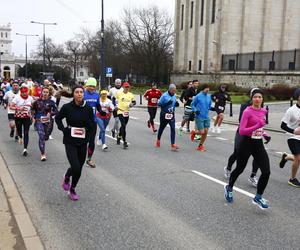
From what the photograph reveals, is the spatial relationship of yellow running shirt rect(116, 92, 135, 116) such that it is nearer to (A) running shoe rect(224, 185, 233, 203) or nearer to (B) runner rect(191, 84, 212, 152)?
(B) runner rect(191, 84, 212, 152)

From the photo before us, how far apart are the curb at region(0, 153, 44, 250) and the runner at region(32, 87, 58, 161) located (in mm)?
1494

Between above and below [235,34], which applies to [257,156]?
below

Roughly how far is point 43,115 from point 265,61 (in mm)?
37063

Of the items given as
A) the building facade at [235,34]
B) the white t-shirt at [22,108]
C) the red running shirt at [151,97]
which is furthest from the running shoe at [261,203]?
the building facade at [235,34]

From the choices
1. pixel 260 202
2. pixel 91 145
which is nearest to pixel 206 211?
pixel 260 202

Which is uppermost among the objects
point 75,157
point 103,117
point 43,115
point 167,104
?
point 167,104

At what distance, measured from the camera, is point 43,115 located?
9.31 m

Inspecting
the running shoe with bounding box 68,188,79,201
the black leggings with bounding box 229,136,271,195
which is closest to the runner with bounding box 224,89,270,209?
the black leggings with bounding box 229,136,271,195

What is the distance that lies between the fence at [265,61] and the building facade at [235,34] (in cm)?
10

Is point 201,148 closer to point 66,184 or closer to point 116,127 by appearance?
point 116,127

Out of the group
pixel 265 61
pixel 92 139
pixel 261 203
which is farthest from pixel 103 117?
pixel 265 61

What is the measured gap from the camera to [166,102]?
11328mm

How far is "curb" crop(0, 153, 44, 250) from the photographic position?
4583mm

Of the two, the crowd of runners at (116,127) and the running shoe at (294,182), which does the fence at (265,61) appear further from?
the running shoe at (294,182)
